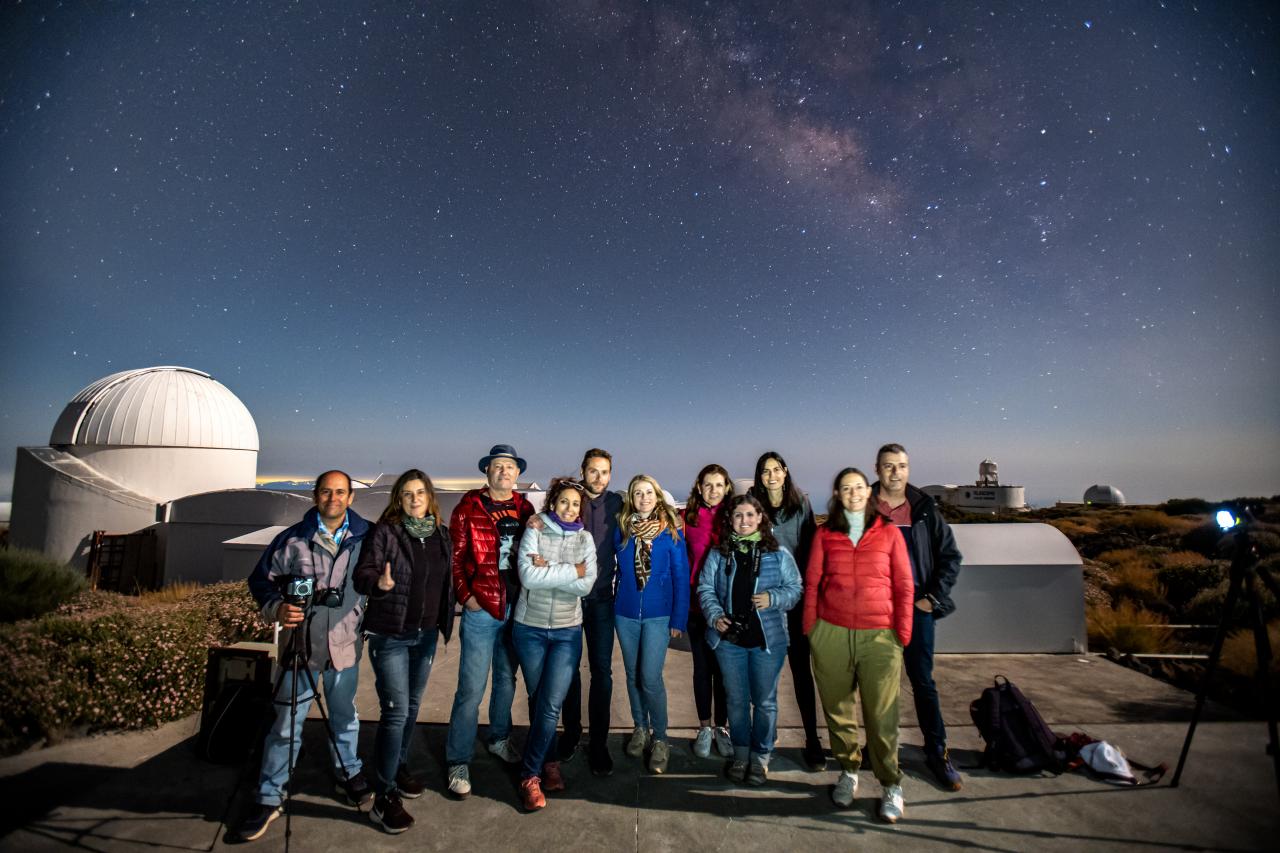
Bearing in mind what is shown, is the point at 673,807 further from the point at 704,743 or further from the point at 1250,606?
the point at 1250,606

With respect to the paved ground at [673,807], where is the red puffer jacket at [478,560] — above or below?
above

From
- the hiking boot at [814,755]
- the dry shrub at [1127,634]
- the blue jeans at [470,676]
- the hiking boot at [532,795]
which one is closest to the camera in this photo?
the hiking boot at [532,795]

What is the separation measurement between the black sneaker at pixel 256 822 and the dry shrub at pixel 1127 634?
26.4ft

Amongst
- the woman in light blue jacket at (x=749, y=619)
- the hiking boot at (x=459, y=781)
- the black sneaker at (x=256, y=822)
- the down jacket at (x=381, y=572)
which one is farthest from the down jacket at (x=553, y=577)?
the black sneaker at (x=256, y=822)

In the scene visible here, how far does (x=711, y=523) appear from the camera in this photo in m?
3.74

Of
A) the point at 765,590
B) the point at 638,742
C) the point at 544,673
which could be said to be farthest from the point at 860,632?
the point at 544,673

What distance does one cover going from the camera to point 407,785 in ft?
10.4

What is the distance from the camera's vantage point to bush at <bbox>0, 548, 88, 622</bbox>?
793 centimetres

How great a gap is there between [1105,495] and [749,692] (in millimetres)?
52146

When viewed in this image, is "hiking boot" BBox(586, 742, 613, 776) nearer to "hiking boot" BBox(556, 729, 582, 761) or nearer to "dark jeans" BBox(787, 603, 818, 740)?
"hiking boot" BBox(556, 729, 582, 761)

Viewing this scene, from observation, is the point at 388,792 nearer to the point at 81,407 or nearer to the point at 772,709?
the point at 772,709

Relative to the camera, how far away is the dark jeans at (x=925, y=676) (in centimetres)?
338

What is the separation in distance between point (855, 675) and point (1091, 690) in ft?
11.3

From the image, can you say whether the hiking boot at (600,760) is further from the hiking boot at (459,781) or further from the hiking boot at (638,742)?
the hiking boot at (459,781)
